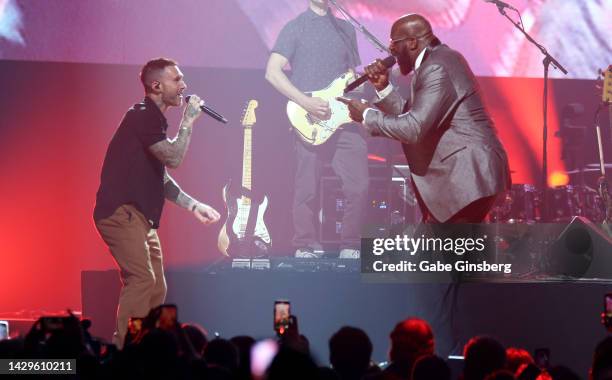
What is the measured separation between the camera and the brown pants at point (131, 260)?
5.58 meters

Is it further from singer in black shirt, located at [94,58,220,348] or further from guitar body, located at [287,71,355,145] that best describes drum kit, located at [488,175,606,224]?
singer in black shirt, located at [94,58,220,348]

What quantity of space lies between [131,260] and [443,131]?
209 cm

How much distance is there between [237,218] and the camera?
303 inches

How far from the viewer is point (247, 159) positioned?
7.67m

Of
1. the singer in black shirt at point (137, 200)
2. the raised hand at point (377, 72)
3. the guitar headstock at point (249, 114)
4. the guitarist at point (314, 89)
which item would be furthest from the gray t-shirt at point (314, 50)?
the raised hand at point (377, 72)

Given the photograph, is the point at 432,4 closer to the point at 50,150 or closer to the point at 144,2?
the point at 144,2

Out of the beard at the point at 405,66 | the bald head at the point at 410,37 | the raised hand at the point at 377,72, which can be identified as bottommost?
the raised hand at the point at 377,72

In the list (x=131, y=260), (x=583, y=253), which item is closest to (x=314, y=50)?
(x=583, y=253)

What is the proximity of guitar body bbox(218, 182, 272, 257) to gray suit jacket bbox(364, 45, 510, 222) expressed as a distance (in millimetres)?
2623

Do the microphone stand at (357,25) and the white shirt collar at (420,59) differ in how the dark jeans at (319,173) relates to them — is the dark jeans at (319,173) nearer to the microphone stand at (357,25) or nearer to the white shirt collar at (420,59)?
the microphone stand at (357,25)

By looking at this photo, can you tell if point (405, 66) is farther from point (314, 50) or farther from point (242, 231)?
point (242, 231)

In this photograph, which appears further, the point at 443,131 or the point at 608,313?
the point at 443,131

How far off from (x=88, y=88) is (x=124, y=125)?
2705 mm

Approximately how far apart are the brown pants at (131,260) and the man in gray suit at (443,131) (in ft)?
5.15
